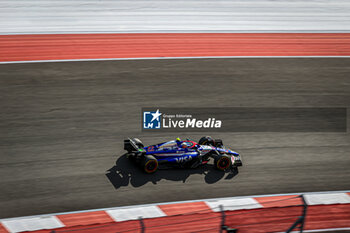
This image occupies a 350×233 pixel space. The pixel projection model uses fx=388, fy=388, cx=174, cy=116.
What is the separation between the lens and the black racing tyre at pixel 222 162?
11359 millimetres

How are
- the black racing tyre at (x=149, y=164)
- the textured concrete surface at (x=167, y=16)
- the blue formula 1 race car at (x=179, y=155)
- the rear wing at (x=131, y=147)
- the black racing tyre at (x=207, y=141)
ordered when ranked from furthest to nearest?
the textured concrete surface at (x=167, y=16) < the black racing tyre at (x=207, y=141) < the rear wing at (x=131, y=147) < the blue formula 1 race car at (x=179, y=155) < the black racing tyre at (x=149, y=164)

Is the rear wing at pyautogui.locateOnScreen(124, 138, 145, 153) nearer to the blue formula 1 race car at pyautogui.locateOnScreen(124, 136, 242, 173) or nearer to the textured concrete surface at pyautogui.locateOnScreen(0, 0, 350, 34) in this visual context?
the blue formula 1 race car at pyautogui.locateOnScreen(124, 136, 242, 173)

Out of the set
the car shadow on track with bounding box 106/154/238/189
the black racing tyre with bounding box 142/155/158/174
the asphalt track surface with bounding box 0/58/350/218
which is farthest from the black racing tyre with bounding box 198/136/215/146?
the black racing tyre with bounding box 142/155/158/174

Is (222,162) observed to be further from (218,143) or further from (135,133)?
(135,133)

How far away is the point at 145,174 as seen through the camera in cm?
1121

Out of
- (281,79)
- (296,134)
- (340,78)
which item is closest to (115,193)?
(296,134)

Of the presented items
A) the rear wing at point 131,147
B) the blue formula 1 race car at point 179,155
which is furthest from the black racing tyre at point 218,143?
the rear wing at point 131,147

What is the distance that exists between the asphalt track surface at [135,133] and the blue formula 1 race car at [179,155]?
0.91 feet

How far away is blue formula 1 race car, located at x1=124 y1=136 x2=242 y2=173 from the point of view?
36.5 feet

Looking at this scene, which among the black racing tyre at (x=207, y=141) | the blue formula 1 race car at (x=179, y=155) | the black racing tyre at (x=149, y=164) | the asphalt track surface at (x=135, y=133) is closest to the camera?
the asphalt track surface at (x=135, y=133)

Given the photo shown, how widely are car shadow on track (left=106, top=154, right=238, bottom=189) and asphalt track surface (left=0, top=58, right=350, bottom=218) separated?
0.10ft

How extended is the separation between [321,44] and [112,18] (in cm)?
1144

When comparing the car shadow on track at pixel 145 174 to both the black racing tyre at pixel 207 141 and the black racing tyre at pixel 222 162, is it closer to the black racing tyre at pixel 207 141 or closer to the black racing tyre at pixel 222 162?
the black racing tyre at pixel 222 162

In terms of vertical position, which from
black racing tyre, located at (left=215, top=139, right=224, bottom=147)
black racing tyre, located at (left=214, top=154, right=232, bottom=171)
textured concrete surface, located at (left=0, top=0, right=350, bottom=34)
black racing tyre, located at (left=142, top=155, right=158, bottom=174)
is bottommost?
black racing tyre, located at (left=214, top=154, right=232, bottom=171)
